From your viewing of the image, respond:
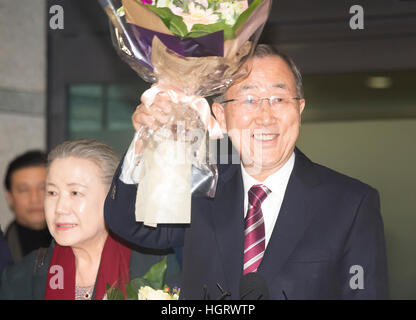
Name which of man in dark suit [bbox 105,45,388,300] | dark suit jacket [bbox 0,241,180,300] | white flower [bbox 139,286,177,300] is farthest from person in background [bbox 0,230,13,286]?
white flower [bbox 139,286,177,300]

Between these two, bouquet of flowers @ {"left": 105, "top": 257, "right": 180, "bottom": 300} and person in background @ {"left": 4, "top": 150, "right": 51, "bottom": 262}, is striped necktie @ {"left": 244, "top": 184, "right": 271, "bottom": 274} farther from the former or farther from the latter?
person in background @ {"left": 4, "top": 150, "right": 51, "bottom": 262}

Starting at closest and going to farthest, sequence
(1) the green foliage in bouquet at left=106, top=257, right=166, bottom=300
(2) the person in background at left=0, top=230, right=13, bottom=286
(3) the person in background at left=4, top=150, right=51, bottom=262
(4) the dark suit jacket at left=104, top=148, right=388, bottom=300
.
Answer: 1. (1) the green foliage in bouquet at left=106, top=257, right=166, bottom=300
2. (4) the dark suit jacket at left=104, top=148, right=388, bottom=300
3. (2) the person in background at left=0, top=230, right=13, bottom=286
4. (3) the person in background at left=4, top=150, right=51, bottom=262

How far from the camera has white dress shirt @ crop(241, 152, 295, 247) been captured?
1818mm

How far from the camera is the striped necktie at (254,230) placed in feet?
5.66

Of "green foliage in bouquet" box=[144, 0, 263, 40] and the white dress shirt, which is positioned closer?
"green foliage in bouquet" box=[144, 0, 263, 40]

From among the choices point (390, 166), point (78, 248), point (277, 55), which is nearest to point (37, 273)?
point (78, 248)

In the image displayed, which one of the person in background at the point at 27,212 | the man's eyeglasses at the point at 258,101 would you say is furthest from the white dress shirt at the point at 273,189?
the person in background at the point at 27,212

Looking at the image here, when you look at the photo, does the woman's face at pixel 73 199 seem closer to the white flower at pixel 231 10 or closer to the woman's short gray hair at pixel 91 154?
the woman's short gray hair at pixel 91 154

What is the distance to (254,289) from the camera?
1.39 metres

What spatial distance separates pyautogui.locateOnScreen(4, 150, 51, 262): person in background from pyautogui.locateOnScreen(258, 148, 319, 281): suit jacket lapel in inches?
85.0
